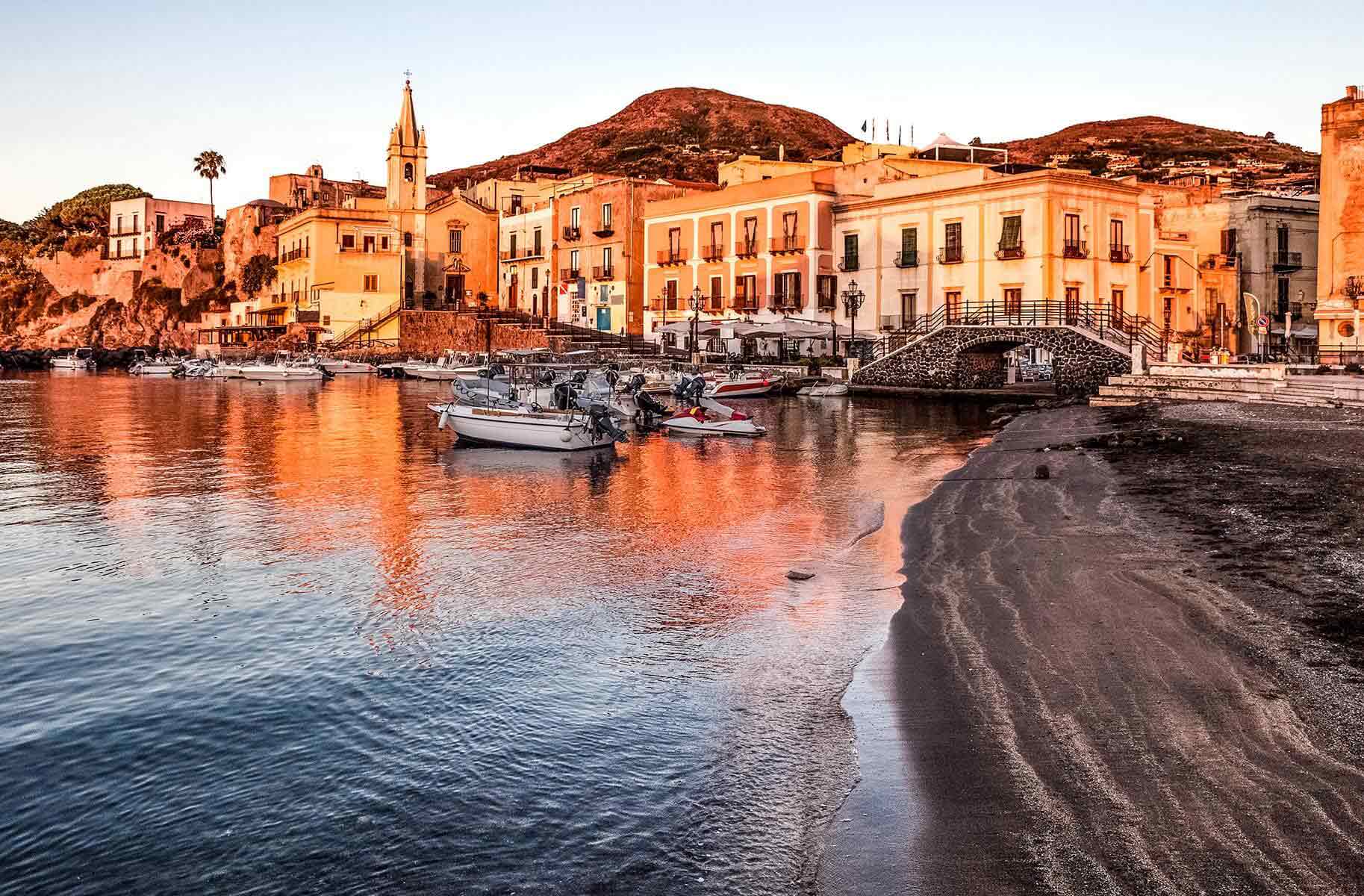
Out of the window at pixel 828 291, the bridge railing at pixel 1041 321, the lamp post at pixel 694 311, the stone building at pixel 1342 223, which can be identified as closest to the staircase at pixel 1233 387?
the bridge railing at pixel 1041 321

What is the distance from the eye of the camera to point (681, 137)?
520 ft

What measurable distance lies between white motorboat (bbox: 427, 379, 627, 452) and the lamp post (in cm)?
2846

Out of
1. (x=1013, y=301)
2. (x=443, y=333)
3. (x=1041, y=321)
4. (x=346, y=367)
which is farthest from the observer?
(x=443, y=333)

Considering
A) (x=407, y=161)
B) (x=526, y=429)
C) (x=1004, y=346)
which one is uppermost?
(x=407, y=161)

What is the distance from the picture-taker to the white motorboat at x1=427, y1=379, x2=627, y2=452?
2869 cm

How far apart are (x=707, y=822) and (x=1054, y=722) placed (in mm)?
2565

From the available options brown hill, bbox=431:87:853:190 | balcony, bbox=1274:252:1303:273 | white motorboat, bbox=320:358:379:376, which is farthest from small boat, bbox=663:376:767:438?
brown hill, bbox=431:87:853:190

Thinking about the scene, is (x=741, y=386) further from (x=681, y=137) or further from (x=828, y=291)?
(x=681, y=137)

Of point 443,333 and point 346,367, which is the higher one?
point 443,333

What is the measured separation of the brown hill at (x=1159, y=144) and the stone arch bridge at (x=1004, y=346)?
86.3 metres

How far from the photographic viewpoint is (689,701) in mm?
8648

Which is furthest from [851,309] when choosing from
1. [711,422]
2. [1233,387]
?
[711,422]

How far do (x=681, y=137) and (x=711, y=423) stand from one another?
13207cm

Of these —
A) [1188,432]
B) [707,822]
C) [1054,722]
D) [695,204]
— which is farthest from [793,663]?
[695,204]
